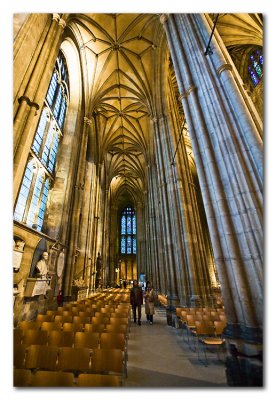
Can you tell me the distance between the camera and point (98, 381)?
2.12 meters

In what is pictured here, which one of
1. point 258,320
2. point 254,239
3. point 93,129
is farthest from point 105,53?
point 258,320

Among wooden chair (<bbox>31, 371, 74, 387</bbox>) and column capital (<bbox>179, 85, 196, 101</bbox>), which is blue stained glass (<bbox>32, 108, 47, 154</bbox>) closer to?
column capital (<bbox>179, 85, 196, 101</bbox>)

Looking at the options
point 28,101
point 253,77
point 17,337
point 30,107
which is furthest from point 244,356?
point 253,77

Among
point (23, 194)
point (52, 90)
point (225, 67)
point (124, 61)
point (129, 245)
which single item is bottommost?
point (23, 194)

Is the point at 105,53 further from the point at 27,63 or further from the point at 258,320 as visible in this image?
the point at 258,320

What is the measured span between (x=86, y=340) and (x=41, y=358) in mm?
838

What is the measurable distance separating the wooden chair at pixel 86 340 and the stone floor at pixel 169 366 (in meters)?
0.78

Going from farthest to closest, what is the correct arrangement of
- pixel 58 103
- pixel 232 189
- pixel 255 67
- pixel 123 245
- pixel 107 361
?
1. pixel 123 245
2. pixel 255 67
3. pixel 58 103
4. pixel 232 189
5. pixel 107 361

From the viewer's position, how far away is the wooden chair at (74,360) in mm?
2807

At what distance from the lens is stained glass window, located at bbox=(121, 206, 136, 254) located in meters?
38.7

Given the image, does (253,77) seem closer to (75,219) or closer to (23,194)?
(75,219)

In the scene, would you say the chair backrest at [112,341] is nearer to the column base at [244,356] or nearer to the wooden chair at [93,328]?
the wooden chair at [93,328]

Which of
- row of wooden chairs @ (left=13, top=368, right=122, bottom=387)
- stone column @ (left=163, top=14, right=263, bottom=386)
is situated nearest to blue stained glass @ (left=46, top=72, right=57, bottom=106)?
stone column @ (left=163, top=14, right=263, bottom=386)

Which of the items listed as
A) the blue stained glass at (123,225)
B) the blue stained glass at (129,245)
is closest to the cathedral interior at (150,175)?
the blue stained glass at (129,245)
